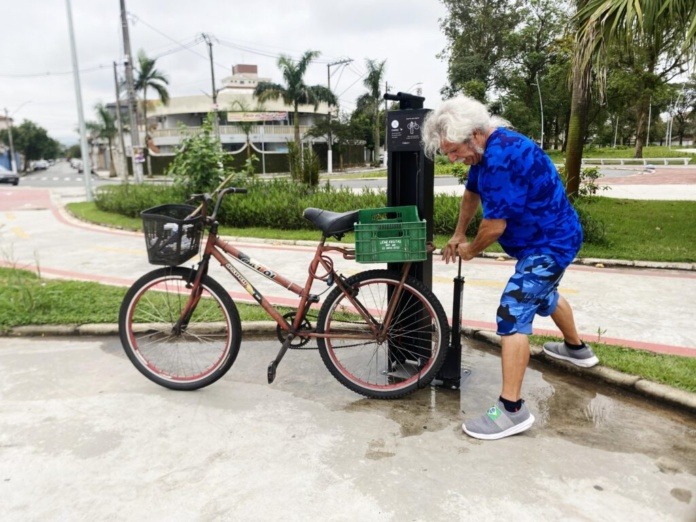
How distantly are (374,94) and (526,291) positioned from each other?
46.0m

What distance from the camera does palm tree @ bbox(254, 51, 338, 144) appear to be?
126ft

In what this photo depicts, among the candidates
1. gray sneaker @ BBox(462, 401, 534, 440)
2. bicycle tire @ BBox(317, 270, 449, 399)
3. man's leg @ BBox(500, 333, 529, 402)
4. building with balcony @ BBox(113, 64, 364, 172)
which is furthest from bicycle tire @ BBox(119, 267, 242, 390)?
building with balcony @ BBox(113, 64, 364, 172)

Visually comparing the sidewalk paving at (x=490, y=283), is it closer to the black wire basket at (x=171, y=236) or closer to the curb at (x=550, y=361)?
the curb at (x=550, y=361)

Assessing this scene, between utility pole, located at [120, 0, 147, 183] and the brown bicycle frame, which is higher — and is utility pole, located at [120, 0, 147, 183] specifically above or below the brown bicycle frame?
above

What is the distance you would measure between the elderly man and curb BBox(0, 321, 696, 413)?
932 millimetres

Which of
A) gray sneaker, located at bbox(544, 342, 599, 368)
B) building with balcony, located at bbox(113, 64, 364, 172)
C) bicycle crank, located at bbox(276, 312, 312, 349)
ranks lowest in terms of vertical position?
gray sneaker, located at bbox(544, 342, 599, 368)

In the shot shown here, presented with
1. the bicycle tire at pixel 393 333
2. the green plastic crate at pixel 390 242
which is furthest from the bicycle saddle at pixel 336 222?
the bicycle tire at pixel 393 333

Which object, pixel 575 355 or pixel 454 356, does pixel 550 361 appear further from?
pixel 454 356

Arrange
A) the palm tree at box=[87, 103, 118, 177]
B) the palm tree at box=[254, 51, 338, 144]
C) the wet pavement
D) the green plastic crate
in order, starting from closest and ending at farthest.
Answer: the wet pavement, the green plastic crate, the palm tree at box=[254, 51, 338, 144], the palm tree at box=[87, 103, 118, 177]

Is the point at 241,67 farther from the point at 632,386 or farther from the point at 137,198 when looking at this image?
the point at 632,386

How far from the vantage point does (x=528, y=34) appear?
3544 centimetres

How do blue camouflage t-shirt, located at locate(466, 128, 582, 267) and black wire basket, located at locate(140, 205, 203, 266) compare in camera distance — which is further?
black wire basket, located at locate(140, 205, 203, 266)

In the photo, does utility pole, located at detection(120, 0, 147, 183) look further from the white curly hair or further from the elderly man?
the elderly man

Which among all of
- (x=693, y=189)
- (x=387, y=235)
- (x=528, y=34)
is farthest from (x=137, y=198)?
(x=528, y=34)
